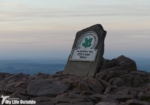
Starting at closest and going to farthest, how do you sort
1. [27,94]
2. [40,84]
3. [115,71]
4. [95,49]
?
[27,94] < [40,84] < [115,71] < [95,49]

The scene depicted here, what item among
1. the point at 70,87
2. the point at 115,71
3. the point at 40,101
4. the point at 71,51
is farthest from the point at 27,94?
the point at 71,51

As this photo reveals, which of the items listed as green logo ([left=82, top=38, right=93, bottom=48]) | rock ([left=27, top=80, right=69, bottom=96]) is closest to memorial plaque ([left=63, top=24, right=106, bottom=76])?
green logo ([left=82, top=38, right=93, bottom=48])

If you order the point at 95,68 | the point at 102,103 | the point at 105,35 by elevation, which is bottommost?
the point at 102,103

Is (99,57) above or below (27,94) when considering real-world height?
above

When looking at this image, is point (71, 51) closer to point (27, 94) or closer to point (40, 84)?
point (40, 84)

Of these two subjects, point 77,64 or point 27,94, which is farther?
point 77,64

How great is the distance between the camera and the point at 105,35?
517 inches

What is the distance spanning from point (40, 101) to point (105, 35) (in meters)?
5.91

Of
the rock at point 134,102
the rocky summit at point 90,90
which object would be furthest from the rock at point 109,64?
the rock at point 134,102

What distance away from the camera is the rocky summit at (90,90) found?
7914 millimetres

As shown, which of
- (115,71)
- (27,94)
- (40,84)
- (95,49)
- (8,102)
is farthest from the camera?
(95,49)

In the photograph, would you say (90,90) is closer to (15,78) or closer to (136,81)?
(136,81)

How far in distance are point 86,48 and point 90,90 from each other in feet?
12.5

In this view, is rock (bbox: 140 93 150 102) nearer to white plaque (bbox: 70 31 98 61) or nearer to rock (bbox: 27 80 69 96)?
rock (bbox: 27 80 69 96)
